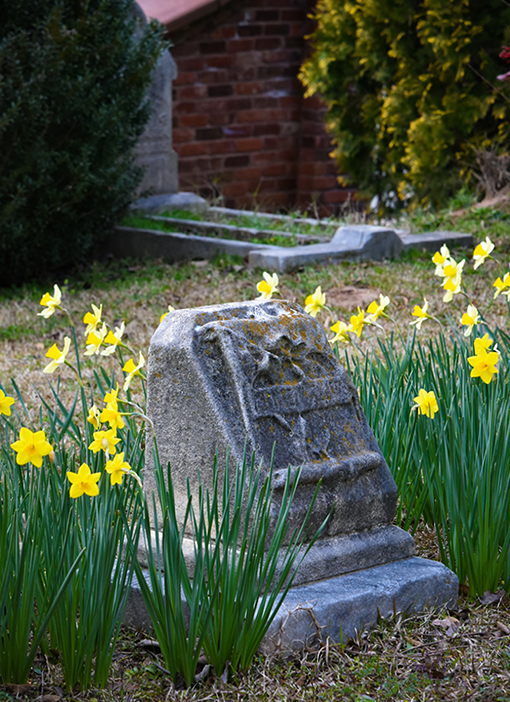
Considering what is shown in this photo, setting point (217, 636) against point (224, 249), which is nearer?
point (217, 636)

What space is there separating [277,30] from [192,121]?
4.87ft

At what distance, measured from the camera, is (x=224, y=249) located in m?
6.70

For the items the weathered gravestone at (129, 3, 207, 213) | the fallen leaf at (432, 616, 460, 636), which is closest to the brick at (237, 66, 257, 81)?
the weathered gravestone at (129, 3, 207, 213)

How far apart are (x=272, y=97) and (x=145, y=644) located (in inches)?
351

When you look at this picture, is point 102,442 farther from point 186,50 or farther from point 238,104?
point 238,104

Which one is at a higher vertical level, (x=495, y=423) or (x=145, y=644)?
(x=495, y=423)

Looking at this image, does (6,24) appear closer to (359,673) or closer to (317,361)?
(317,361)

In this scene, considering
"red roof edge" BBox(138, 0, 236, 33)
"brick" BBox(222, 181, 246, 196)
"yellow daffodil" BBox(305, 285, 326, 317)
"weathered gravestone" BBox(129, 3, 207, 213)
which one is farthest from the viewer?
"brick" BBox(222, 181, 246, 196)

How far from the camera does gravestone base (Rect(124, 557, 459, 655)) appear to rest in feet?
6.57

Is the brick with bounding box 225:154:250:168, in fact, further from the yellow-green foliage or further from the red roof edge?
the red roof edge

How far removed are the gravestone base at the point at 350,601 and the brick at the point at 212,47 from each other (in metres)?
8.33

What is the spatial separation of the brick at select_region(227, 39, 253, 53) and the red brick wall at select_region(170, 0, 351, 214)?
0.04 feet

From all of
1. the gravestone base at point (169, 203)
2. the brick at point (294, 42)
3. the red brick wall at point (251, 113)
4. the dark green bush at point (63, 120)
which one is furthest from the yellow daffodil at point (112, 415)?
the brick at point (294, 42)

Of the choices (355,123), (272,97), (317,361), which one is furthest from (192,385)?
(272,97)
